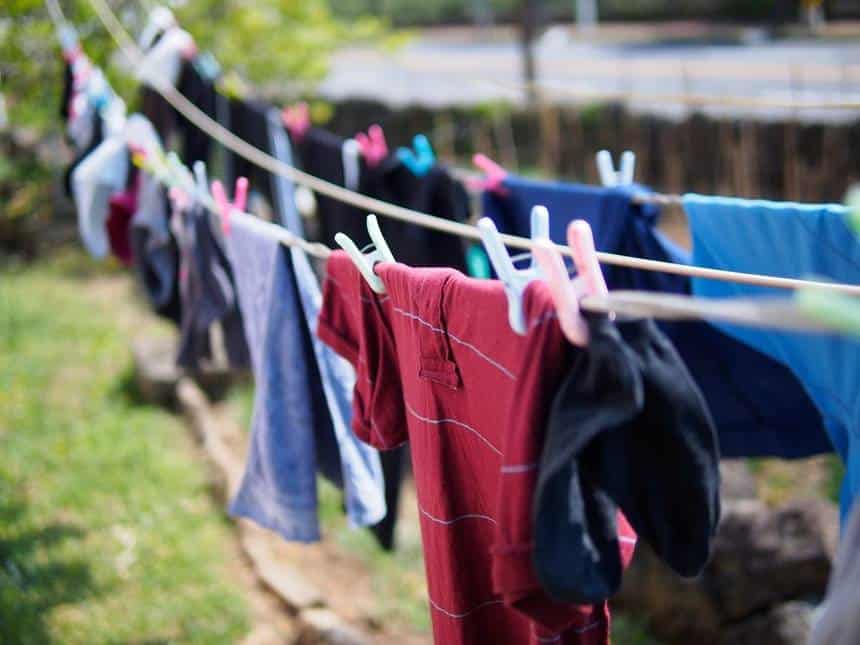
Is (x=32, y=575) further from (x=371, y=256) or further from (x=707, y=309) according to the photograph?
(x=707, y=309)

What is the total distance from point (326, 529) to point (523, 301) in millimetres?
3239

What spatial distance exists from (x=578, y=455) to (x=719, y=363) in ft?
4.15

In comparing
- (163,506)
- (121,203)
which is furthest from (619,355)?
(163,506)

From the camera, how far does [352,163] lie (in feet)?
10.9

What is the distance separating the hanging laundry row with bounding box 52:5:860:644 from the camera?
54.6 inches

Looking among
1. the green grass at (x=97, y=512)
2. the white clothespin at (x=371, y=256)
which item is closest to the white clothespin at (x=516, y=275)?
the white clothespin at (x=371, y=256)

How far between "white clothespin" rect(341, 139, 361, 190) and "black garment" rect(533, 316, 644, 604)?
2.04 meters

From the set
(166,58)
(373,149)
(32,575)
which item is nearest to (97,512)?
(32,575)

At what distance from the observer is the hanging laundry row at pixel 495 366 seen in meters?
1.39

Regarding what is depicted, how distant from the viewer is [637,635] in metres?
3.97

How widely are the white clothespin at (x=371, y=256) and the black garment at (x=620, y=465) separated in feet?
1.87

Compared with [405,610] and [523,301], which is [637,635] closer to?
[405,610]

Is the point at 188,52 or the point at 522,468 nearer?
the point at 522,468

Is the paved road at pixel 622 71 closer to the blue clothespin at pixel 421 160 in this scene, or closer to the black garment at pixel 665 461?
the blue clothespin at pixel 421 160
